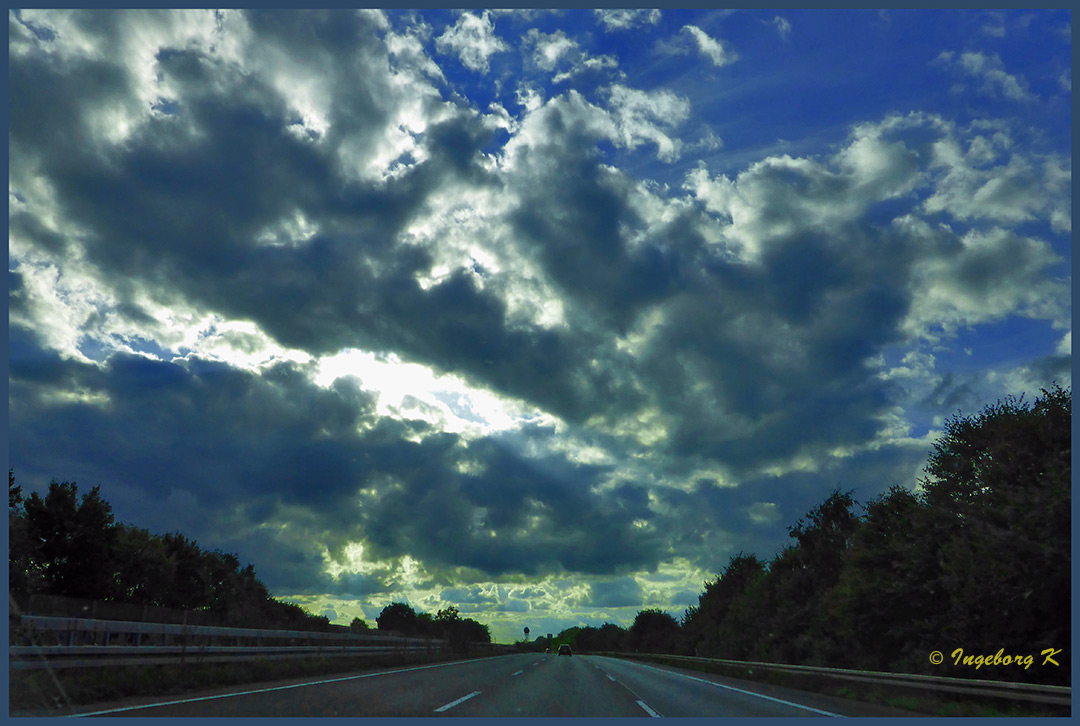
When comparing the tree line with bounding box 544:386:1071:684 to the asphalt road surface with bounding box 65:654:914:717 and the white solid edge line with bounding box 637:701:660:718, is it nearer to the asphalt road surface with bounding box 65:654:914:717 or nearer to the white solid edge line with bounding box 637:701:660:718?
the asphalt road surface with bounding box 65:654:914:717

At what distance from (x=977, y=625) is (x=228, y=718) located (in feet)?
69.6

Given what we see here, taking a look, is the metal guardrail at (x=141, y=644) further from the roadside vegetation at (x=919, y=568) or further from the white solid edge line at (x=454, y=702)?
the white solid edge line at (x=454, y=702)

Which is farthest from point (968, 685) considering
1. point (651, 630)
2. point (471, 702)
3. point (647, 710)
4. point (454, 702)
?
point (651, 630)

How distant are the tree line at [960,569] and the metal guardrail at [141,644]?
20.6 m

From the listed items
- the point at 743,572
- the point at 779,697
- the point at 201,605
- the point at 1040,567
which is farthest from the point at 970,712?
the point at 201,605

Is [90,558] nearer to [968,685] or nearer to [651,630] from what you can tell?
[968,685]

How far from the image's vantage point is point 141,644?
51.1 ft

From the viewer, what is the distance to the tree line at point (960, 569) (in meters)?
19.4

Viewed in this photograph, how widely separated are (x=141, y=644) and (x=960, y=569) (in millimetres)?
22743

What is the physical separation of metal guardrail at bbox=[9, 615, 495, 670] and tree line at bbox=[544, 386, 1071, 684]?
2061cm

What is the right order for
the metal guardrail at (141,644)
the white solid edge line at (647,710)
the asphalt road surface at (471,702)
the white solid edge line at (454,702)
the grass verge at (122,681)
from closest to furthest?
the grass verge at (122,681), the asphalt road surface at (471,702), the metal guardrail at (141,644), the white solid edge line at (454,702), the white solid edge line at (647,710)

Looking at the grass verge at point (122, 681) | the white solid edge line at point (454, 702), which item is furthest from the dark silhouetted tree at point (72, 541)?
the white solid edge line at point (454, 702)

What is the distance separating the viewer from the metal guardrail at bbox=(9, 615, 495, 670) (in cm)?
1212

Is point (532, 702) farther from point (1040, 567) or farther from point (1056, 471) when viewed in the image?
point (1056, 471)
